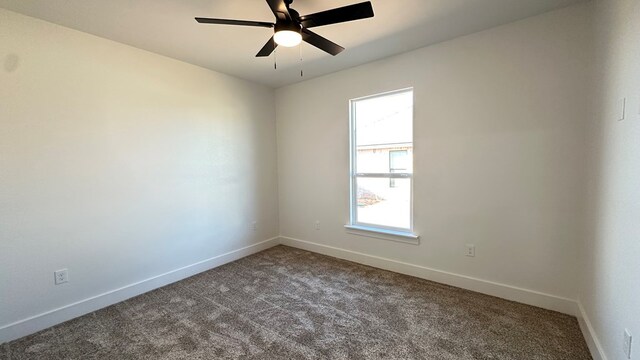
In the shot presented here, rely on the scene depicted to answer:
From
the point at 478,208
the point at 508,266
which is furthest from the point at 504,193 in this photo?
the point at 508,266

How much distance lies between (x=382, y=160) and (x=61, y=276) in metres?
3.45

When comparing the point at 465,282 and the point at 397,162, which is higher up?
the point at 397,162

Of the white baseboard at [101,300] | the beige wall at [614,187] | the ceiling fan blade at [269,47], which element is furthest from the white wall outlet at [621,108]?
the white baseboard at [101,300]

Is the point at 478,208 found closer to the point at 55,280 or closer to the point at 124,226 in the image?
the point at 124,226

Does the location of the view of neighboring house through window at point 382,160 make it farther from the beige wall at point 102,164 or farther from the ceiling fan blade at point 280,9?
the ceiling fan blade at point 280,9

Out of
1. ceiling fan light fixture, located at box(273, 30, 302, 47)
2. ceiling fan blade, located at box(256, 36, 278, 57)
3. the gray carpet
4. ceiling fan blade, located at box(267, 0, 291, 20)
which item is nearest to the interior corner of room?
the gray carpet

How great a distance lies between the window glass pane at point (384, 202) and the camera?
10.5 feet

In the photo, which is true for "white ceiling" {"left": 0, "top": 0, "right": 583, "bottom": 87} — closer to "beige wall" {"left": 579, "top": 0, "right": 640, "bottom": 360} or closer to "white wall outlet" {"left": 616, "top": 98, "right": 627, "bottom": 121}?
"beige wall" {"left": 579, "top": 0, "right": 640, "bottom": 360}

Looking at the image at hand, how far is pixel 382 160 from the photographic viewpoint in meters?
3.37

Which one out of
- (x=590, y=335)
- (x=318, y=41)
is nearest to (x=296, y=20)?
(x=318, y=41)

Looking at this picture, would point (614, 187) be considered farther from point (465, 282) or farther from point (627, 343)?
point (465, 282)

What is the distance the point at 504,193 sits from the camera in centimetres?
250

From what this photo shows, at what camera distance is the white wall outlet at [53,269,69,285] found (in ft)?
7.52

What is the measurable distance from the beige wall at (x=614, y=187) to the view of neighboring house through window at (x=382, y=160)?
59.4 inches
